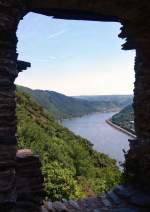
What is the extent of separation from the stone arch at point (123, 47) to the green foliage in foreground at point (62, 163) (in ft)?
16.2

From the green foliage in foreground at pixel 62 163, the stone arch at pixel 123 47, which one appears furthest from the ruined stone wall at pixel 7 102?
the green foliage in foreground at pixel 62 163

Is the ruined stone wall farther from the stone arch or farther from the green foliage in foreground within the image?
the green foliage in foreground

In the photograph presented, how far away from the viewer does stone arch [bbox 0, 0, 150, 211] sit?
602 cm

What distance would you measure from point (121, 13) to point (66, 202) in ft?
13.7

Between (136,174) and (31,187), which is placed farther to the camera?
(136,174)

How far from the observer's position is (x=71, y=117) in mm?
173875

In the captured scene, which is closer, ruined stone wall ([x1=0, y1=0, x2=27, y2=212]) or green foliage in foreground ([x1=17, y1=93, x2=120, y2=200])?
ruined stone wall ([x1=0, y1=0, x2=27, y2=212])

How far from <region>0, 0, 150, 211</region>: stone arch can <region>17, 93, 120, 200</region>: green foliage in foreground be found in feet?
16.2

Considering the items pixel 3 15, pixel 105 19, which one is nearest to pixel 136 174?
pixel 105 19

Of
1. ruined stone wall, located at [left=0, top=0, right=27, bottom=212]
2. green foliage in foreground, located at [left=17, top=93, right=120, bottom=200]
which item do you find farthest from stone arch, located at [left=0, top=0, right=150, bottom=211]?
green foliage in foreground, located at [left=17, top=93, right=120, bottom=200]

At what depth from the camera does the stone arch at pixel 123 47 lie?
602 centimetres

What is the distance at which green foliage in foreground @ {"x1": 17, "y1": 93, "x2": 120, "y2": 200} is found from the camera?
1741cm

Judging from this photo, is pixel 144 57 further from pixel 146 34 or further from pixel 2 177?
pixel 2 177

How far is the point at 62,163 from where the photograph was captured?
2466 cm
